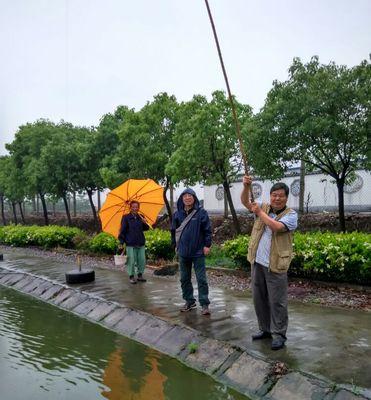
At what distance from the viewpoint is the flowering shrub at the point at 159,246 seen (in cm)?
1316

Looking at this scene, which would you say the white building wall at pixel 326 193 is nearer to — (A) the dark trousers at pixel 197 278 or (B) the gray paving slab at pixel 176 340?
(A) the dark trousers at pixel 197 278

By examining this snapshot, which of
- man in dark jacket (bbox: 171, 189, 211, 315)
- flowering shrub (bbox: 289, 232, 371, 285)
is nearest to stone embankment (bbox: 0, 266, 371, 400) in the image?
man in dark jacket (bbox: 171, 189, 211, 315)

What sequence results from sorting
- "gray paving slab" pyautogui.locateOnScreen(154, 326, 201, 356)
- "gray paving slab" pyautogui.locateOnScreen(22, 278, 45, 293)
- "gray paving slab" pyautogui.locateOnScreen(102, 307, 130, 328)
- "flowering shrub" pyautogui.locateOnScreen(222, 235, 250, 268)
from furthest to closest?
"gray paving slab" pyautogui.locateOnScreen(22, 278, 45, 293) < "flowering shrub" pyautogui.locateOnScreen(222, 235, 250, 268) < "gray paving slab" pyautogui.locateOnScreen(102, 307, 130, 328) < "gray paving slab" pyautogui.locateOnScreen(154, 326, 201, 356)

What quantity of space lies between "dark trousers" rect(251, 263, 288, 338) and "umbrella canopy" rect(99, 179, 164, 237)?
5344 mm

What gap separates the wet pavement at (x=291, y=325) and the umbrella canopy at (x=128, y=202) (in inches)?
56.2

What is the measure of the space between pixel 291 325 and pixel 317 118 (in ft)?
23.4

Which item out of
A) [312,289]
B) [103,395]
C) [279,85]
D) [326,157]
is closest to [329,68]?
[279,85]

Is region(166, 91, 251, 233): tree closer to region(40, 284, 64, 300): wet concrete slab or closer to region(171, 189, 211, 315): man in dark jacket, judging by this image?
region(40, 284, 64, 300): wet concrete slab

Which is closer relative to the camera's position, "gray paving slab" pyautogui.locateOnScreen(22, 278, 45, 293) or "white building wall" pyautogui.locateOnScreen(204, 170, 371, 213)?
"gray paving slab" pyautogui.locateOnScreen(22, 278, 45, 293)

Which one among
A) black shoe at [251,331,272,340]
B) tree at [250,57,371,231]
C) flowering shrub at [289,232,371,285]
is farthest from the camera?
tree at [250,57,371,231]

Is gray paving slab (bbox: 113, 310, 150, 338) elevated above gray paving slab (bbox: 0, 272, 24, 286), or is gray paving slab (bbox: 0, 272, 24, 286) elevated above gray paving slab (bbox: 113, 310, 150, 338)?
gray paving slab (bbox: 113, 310, 150, 338)

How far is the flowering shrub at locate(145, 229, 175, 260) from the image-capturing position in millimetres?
13164

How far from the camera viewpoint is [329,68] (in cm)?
1245

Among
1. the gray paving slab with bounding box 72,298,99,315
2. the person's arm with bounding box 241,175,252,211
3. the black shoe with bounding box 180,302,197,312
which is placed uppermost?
the person's arm with bounding box 241,175,252,211
